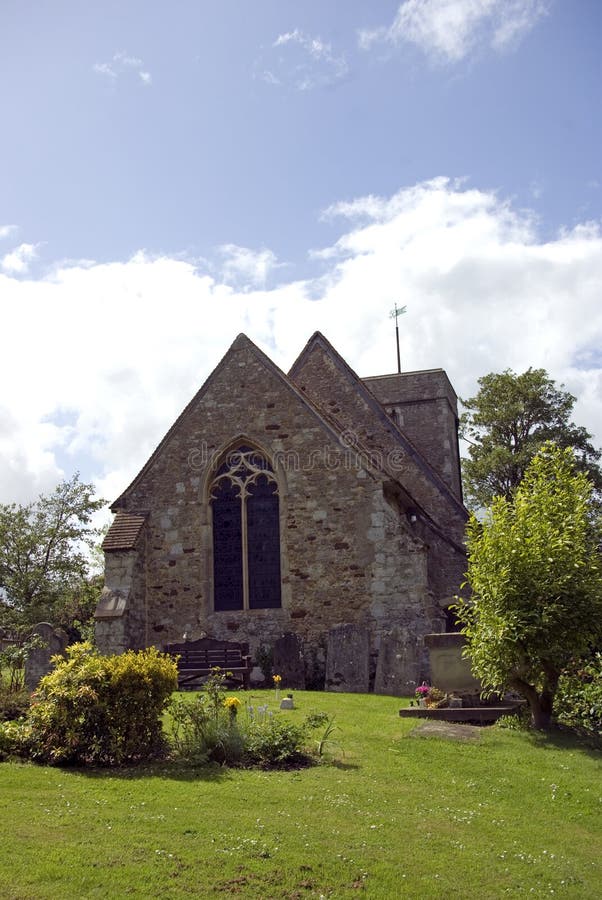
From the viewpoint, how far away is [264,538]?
767 inches

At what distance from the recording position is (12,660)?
44.1 feet

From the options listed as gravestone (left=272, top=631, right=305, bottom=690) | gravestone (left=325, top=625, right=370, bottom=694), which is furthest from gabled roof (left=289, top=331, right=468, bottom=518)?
gravestone (left=272, top=631, right=305, bottom=690)

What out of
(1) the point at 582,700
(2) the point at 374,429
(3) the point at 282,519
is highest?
(2) the point at 374,429

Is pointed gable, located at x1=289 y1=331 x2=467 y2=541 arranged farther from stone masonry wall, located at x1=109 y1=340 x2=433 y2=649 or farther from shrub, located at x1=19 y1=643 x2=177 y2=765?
shrub, located at x1=19 y1=643 x2=177 y2=765

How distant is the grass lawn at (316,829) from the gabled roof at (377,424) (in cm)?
1231

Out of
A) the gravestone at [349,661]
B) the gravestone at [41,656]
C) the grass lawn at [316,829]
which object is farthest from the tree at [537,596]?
the gravestone at [41,656]

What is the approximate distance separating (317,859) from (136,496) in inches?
560

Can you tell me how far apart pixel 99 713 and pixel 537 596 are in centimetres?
614

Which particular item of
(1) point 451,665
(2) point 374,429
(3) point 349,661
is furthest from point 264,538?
(1) point 451,665

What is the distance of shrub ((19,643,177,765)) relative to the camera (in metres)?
9.41

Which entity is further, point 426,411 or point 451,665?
point 426,411

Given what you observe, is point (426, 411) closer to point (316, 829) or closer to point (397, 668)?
point (397, 668)

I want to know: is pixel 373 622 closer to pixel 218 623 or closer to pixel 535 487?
pixel 218 623

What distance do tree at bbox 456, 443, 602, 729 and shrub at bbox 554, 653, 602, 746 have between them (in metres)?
0.43
